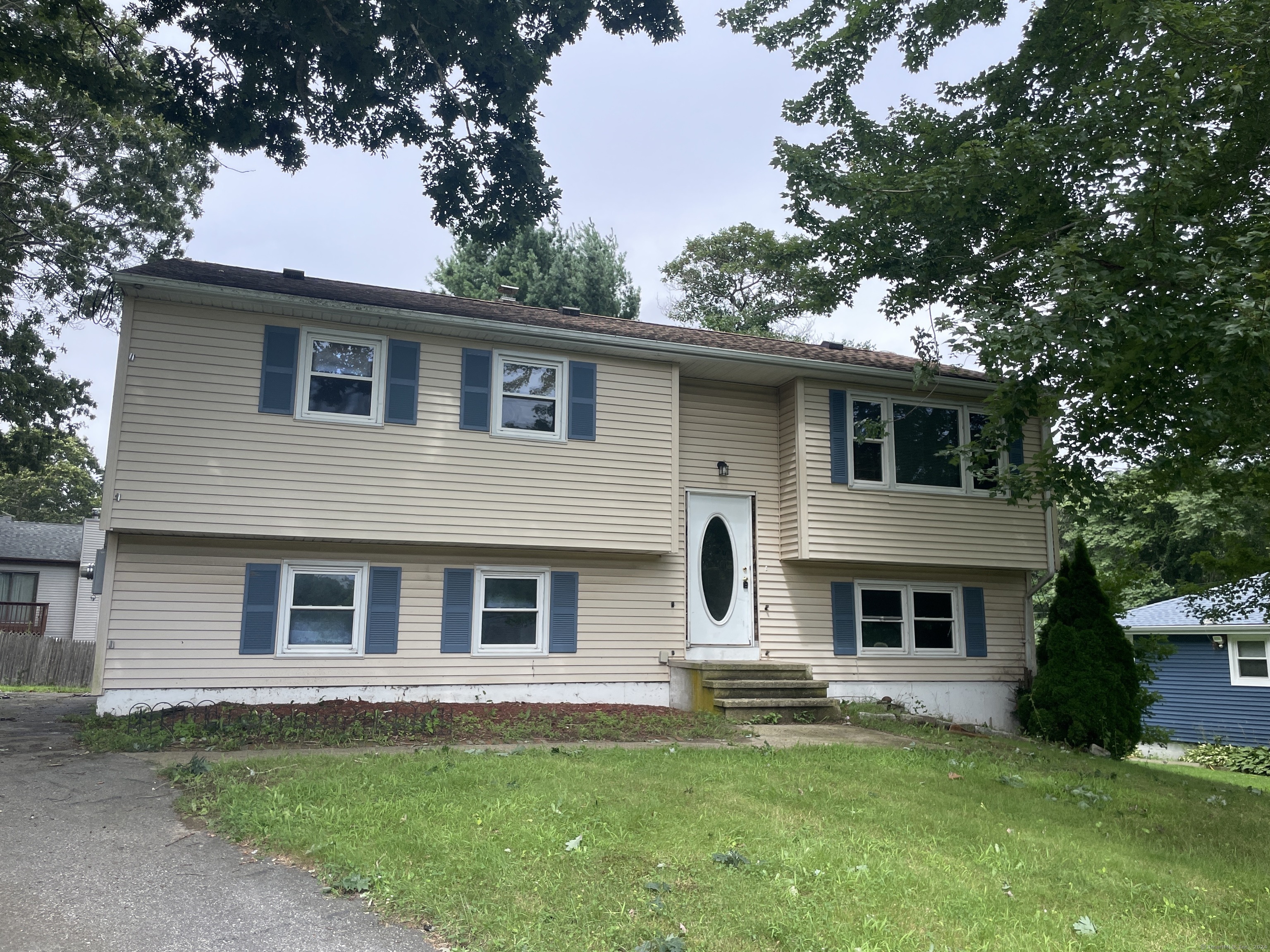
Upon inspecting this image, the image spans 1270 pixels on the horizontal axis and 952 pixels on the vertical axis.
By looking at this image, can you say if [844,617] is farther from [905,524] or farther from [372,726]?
[372,726]

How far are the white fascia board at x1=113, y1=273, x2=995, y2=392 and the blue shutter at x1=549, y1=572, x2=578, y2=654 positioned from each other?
10.8ft

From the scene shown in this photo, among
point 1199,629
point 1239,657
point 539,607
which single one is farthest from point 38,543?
point 1239,657

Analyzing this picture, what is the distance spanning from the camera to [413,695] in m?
11.3

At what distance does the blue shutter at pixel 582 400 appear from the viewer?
40.5 ft

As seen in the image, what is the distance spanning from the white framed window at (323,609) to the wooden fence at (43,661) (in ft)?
38.7

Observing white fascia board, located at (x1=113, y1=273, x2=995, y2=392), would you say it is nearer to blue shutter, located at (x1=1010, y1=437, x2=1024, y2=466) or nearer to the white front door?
blue shutter, located at (x1=1010, y1=437, x2=1024, y2=466)

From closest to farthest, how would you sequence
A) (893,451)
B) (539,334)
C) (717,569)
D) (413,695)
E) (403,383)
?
1. (413,695)
2. (403,383)
3. (539,334)
4. (717,569)
5. (893,451)

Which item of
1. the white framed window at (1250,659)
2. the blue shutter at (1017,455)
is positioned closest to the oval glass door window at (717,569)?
the blue shutter at (1017,455)

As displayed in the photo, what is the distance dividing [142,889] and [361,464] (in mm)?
7140

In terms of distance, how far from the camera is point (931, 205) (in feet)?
35.4

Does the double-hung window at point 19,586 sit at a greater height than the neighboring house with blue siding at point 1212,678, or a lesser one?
greater

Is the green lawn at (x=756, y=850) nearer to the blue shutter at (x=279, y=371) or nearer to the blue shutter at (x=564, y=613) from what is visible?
the blue shutter at (x=564, y=613)

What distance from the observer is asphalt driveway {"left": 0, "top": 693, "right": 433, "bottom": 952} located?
391 cm

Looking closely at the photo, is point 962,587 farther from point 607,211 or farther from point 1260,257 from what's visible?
point 607,211
